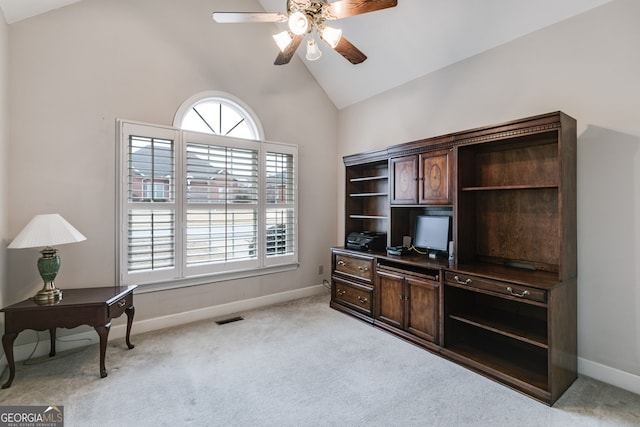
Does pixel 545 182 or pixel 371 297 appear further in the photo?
pixel 371 297

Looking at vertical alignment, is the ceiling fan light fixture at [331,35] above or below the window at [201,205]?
above

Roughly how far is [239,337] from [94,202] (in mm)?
1999

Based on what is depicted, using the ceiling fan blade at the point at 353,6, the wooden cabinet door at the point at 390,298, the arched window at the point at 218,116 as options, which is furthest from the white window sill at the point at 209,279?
the ceiling fan blade at the point at 353,6

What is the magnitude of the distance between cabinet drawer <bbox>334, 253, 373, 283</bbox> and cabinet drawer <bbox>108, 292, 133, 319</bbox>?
7.84 ft

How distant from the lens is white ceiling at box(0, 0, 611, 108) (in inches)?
103

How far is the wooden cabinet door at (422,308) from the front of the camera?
2.85 m

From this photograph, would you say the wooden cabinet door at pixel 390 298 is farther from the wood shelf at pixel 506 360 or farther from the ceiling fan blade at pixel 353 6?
the ceiling fan blade at pixel 353 6

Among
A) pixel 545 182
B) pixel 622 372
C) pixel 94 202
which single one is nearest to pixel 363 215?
pixel 545 182

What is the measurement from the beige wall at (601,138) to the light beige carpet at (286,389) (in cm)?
46

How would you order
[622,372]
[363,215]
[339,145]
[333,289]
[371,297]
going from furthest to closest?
[339,145]
[363,215]
[333,289]
[371,297]
[622,372]

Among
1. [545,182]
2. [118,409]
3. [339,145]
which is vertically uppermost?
[339,145]

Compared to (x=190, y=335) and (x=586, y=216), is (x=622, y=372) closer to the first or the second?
(x=586, y=216)

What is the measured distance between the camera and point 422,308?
2963 mm

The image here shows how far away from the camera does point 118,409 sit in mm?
2020
